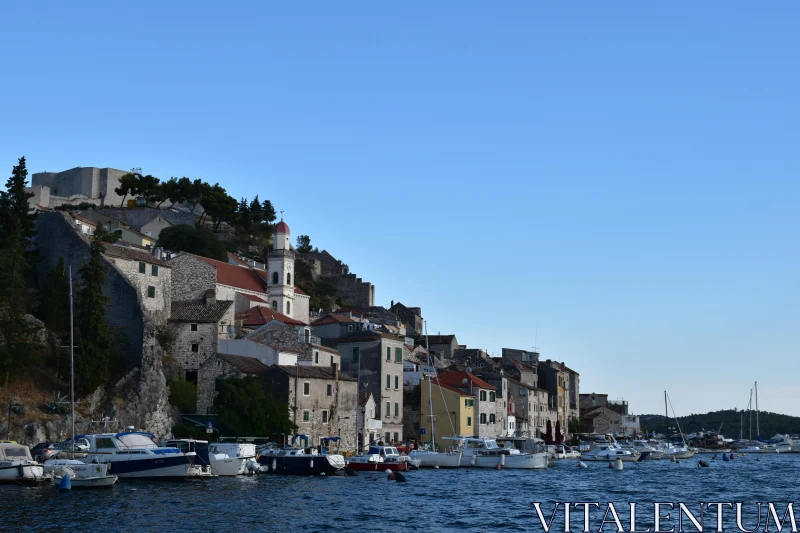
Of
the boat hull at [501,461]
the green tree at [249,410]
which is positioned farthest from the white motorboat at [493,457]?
the green tree at [249,410]

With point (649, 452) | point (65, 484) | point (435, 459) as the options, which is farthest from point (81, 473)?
point (649, 452)

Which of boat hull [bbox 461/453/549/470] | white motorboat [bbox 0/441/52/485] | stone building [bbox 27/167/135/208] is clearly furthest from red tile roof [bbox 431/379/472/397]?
stone building [bbox 27/167/135/208]

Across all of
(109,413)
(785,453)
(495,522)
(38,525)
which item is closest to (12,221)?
(109,413)

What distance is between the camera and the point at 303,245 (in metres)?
138

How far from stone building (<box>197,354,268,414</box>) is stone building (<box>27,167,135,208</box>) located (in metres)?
63.3

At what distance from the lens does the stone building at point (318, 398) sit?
235ft

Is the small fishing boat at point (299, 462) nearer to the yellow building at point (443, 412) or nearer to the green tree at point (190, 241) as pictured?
the yellow building at point (443, 412)

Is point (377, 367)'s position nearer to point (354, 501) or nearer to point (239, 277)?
point (239, 277)

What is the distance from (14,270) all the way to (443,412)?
42.1 meters

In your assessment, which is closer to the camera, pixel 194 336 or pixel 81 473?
pixel 81 473

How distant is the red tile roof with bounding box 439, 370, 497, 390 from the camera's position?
98.8 m

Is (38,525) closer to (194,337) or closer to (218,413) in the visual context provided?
(218,413)

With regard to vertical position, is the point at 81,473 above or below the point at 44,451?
below

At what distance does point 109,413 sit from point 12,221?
17607 mm
